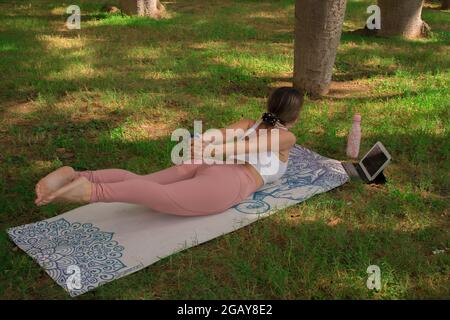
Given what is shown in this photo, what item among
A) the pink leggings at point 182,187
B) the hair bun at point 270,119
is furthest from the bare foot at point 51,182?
the hair bun at point 270,119

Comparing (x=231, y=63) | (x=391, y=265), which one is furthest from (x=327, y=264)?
(x=231, y=63)

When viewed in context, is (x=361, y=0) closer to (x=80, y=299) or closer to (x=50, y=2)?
(x=50, y=2)

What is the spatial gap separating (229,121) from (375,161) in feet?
6.07

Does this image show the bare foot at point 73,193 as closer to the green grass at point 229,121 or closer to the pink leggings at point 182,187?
the pink leggings at point 182,187

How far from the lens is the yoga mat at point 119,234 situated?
3.34 metres

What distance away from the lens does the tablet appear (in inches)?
178

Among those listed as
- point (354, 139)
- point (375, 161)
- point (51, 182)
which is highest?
point (51, 182)

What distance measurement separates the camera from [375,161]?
15.2ft

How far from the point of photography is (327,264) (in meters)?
3.38

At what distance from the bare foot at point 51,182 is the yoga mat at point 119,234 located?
20.3 inches

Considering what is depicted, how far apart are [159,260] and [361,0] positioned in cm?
1273

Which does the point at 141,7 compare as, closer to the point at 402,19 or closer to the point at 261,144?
the point at 402,19

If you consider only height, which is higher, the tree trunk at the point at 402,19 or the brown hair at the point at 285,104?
the tree trunk at the point at 402,19

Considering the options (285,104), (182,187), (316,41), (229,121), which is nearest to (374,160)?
(285,104)
